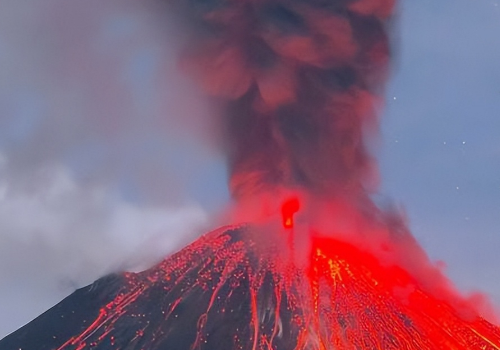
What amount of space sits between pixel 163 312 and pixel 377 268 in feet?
23.8

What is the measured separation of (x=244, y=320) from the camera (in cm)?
Answer: 2836

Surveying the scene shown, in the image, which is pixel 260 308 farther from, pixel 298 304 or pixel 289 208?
pixel 289 208

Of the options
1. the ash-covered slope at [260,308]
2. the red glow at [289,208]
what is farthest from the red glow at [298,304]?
the red glow at [289,208]

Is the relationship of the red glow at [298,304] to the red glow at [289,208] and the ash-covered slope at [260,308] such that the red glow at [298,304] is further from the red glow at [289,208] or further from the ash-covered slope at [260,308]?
the red glow at [289,208]

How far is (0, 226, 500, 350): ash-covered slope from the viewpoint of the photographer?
27.7 metres

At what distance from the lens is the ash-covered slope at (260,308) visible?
2769 cm

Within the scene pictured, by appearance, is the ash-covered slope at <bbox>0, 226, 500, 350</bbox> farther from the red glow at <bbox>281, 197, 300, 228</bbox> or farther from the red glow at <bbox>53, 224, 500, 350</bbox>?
the red glow at <bbox>281, 197, 300, 228</bbox>

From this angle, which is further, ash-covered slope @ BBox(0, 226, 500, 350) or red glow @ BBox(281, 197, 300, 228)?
red glow @ BBox(281, 197, 300, 228)

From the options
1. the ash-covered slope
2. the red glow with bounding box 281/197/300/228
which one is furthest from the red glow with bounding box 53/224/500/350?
the red glow with bounding box 281/197/300/228

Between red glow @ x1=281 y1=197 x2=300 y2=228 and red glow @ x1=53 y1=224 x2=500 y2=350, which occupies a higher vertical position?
red glow @ x1=281 y1=197 x2=300 y2=228

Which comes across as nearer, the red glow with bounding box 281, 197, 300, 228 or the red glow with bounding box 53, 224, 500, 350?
the red glow with bounding box 53, 224, 500, 350

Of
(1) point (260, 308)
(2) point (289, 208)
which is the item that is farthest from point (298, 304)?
(2) point (289, 208)

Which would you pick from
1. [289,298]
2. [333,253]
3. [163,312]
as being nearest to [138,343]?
[163,312]

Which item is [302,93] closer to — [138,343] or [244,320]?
[244,320]
